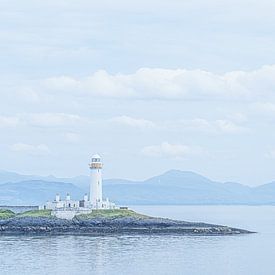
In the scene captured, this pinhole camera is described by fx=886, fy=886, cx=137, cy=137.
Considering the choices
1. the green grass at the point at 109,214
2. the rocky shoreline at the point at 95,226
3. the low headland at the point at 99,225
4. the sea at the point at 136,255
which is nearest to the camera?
the sea at the point at 136,255

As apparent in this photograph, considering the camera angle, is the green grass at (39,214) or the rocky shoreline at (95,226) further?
the green grass at (39,214)

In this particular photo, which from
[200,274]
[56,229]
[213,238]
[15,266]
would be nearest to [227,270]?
[200,274]

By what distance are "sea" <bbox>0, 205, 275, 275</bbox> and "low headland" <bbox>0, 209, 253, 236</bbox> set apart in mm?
4892

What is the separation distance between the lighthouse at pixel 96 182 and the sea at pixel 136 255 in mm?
15058

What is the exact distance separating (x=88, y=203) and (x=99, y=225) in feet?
24.0

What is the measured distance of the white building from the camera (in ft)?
354

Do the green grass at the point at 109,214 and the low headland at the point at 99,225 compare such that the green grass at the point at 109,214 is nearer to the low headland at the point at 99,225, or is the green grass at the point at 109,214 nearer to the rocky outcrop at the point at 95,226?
the low headland at the point at 99,225

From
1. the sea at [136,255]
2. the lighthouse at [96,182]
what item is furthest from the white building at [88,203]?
the sea at [136,255]

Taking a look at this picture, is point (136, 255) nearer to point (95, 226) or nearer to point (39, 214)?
point (95, 226)

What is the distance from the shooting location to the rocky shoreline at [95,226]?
339ft

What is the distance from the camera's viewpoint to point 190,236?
101938 millimetres

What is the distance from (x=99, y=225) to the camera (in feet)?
343

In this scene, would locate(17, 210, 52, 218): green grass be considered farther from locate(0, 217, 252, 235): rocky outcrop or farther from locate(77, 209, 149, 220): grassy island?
locate(77, 209, 149, 220): grassy island

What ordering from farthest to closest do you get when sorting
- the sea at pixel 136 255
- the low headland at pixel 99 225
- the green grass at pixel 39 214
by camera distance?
the green grass at pixel 39 214 → the low headland at pixel 99 225 → the sea at pixel 136 255
